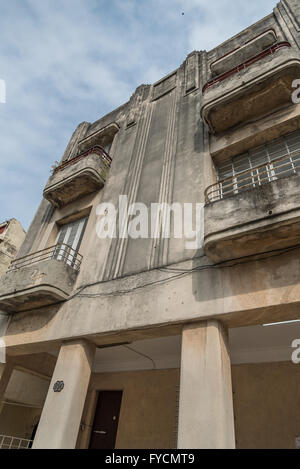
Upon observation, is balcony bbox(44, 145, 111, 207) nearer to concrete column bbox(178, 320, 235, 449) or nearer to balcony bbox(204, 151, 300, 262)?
balcony bbox(204, 151, 300, 262)

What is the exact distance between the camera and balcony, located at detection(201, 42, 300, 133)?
7.21 m

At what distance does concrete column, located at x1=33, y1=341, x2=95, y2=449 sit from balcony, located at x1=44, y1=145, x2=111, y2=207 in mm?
5816

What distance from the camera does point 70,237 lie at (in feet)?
32.9

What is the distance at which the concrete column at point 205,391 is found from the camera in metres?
4.14

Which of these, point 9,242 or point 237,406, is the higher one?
point 9,242

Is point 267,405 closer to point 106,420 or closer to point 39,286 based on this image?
point 106,420

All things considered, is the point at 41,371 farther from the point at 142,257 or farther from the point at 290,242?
the point at 290,242

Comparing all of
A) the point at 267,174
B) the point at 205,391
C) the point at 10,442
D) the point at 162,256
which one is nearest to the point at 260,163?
the point at 267,174

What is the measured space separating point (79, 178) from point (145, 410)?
8.17 metres

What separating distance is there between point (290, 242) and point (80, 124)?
48.4 ft

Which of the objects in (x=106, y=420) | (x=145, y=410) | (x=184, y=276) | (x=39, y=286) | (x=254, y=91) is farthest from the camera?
(x=106, y=420)

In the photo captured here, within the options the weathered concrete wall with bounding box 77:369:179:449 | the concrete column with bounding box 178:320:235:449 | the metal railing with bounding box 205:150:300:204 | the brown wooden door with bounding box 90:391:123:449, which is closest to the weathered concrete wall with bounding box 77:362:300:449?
the weathered concrete wall with bounding box 77:369:179:449

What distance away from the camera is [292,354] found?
7.12 meters

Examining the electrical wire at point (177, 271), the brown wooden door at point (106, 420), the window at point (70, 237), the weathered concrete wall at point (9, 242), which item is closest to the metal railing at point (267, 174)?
the electrical wire at point (177, 271)
